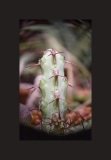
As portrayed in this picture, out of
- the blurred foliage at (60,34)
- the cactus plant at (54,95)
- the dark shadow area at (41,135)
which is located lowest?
the dark shadow area at (41,135)

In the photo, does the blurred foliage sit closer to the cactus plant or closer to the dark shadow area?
the cactus plant

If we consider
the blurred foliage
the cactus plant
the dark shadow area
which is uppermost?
the blurred foliage

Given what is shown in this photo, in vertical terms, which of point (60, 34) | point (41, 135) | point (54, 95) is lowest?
point (41, 135)

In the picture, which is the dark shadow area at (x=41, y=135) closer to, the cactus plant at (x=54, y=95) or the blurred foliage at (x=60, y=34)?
the cactus plant at (x=54, y=95)

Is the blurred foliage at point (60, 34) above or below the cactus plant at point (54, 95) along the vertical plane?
above

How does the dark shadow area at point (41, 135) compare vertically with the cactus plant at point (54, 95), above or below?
below

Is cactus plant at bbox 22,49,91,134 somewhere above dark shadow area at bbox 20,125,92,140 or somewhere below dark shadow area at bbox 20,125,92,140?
above

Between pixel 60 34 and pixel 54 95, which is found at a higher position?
pixel 60 34

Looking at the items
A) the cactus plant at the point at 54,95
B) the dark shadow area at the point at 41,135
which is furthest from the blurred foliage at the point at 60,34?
the dark shadow area at the point at 41,135

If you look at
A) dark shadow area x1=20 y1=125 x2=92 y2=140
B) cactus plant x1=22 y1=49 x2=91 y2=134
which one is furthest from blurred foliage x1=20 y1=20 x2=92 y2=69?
dark shadow area x1=20 y1=125 x2=92 y2=140

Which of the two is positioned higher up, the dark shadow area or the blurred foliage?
the blurred foliage

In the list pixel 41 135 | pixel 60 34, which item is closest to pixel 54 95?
pixel 41 135

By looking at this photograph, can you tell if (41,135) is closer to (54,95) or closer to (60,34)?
(54,95)
